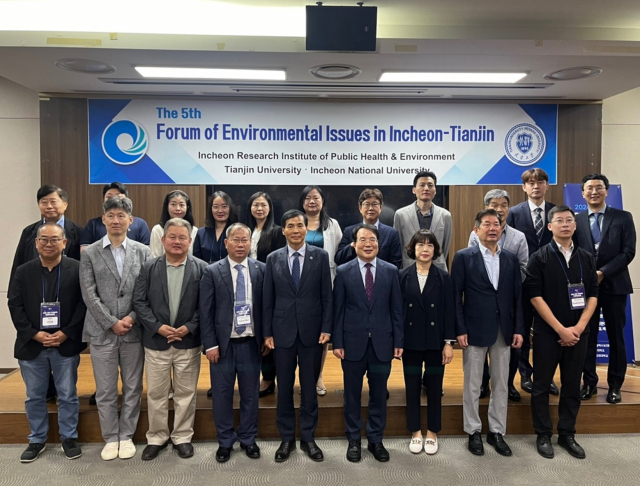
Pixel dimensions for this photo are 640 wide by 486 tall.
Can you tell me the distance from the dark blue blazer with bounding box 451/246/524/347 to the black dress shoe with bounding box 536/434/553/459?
2.29ft

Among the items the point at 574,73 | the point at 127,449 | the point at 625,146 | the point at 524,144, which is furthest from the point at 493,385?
the point at 625,146

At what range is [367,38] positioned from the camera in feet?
11.9

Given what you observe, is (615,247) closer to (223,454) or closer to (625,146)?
(625,146)

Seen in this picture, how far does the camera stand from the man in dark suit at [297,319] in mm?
3336

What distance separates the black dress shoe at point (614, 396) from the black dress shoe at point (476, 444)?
1.15 metres

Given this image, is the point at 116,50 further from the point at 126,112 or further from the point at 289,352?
the point at 289,352

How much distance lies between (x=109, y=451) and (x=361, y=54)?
10.7ft

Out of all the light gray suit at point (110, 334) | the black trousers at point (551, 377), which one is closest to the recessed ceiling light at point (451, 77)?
the black trousers at point (551, 377)

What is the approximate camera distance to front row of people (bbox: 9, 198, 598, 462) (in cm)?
334

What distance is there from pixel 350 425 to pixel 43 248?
2312 mm

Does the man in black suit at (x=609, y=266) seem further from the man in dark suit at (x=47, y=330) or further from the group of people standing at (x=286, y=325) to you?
the man in dark suit at (x=47, y=330)

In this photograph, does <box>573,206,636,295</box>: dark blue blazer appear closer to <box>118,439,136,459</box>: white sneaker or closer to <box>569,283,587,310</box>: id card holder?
<box>569,283,587,310</box>: id card holder

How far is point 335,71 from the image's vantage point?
4.31m

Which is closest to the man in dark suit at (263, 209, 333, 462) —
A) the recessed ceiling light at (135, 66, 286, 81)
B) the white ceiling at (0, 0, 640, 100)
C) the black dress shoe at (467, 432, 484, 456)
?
the black dress shoe at (467, 432, 484, 456)
